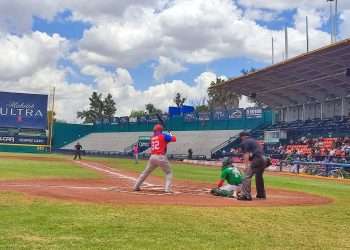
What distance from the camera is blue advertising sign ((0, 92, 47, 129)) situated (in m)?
67.1

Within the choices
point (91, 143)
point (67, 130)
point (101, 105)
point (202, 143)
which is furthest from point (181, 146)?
point (101, 105)

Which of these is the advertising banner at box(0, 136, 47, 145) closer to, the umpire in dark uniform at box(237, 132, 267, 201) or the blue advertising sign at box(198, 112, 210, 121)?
the blue advertising sign at box(198, 112, 210, 121)

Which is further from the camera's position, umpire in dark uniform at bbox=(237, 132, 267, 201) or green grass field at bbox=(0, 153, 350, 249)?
umpire in dark uniform at bbox=(237, 132, 267, 201)

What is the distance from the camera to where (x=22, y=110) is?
221ft

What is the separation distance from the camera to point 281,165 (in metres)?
38.2

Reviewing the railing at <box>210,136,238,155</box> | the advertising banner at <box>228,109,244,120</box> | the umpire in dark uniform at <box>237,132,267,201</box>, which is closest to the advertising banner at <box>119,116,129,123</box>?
the advertising banner at <box>228,109,244,120</box>

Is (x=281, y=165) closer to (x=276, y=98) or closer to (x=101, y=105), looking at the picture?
(x=276, y=98)

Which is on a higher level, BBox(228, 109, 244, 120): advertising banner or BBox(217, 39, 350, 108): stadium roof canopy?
BBox(217, 39, 350, 108): stadium roof canopy

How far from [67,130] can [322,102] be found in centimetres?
4296

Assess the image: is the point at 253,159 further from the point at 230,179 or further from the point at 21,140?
the point at 21,140

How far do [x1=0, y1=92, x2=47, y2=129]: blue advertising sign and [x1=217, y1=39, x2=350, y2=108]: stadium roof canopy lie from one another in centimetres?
2450

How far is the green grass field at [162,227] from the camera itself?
6.70 metres

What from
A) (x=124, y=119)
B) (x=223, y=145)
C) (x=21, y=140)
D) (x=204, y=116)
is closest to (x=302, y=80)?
(x=223, y=145)

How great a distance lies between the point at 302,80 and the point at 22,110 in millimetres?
37403
